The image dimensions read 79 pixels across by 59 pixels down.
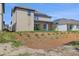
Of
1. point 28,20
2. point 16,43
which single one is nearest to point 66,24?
point 28,20

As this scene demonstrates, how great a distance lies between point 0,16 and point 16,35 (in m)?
0.34

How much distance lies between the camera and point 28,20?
9289 millimetres

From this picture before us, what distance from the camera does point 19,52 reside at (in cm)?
927

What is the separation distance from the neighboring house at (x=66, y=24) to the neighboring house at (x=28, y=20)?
10 centimetres

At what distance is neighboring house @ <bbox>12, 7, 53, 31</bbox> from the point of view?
30.5 feet

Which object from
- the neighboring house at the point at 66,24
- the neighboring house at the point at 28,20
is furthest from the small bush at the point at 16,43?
the neighboring house at the point at 66,24

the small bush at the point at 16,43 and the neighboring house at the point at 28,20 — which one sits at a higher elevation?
the neighboring house at the point at 28,20

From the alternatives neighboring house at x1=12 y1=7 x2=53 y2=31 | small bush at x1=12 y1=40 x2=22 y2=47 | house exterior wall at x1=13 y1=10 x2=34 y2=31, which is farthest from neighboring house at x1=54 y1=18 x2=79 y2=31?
small bush at x1=12 y1=40 x2=22 y2=47

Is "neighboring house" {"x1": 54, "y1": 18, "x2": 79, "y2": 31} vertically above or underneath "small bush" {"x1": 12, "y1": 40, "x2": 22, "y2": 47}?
above

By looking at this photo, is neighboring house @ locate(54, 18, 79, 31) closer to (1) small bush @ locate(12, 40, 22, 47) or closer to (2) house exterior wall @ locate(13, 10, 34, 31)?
(2) house exterior wall @ locate(13, 10, 34, 31)

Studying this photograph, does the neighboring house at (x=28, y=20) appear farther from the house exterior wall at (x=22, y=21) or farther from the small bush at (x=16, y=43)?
the small bush at (x=16, y=43)

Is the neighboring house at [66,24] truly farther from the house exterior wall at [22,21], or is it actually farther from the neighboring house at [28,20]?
the house exterior wall at [22,21]

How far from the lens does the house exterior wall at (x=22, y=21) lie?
9.29 meters

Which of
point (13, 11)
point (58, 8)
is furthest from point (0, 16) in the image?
point (58, 8)
